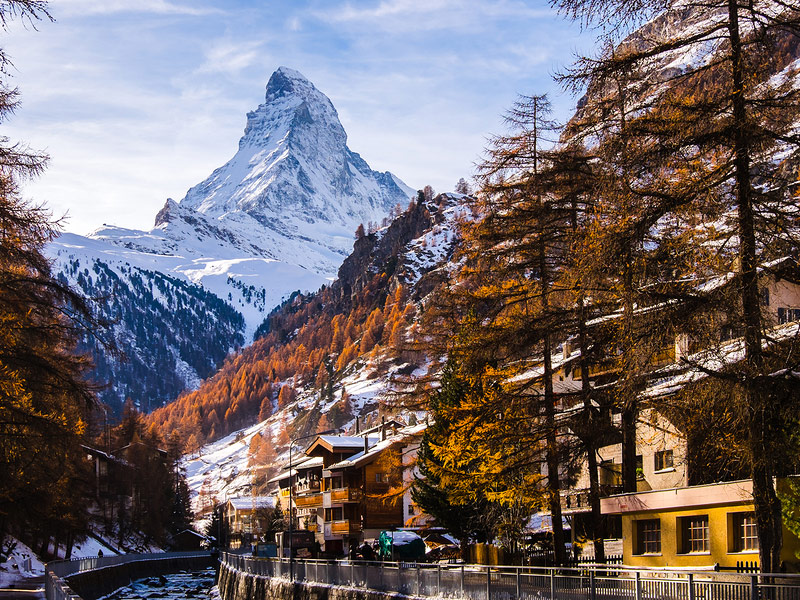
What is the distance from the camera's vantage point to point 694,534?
25828mm

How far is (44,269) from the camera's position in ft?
74.1

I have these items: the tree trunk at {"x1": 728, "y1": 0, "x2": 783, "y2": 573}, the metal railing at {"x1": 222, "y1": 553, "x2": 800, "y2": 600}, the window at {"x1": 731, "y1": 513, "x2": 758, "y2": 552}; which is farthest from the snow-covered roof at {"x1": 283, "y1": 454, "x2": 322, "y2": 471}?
the tree trunk at {"x1": 728, "y1": 0, "x2": 783, "y2": 573}

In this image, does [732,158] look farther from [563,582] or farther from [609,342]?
[563,582]

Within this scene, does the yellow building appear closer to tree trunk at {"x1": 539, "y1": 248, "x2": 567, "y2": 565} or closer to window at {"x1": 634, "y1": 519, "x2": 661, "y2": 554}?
window at {"x1": 634, "y1": 519, "x2": 661, "y2": 554}

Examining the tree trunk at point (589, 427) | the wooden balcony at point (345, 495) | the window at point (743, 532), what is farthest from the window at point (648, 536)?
the wooden balcony at point (345, 495)

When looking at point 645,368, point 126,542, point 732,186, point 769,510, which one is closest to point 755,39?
point 732,186

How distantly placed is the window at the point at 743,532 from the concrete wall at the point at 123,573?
3478 centimetres

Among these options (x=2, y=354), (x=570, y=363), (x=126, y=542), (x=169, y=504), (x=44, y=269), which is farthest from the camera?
(x=169, y=504)

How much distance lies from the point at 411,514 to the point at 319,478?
13.9 meters

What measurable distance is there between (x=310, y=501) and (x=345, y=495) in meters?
6.98

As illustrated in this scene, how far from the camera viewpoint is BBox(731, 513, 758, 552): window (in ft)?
77.9

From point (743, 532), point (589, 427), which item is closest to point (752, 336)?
point (743, 532)

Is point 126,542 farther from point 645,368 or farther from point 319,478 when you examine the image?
point 645,368

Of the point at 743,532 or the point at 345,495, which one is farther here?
the point at 345,495
